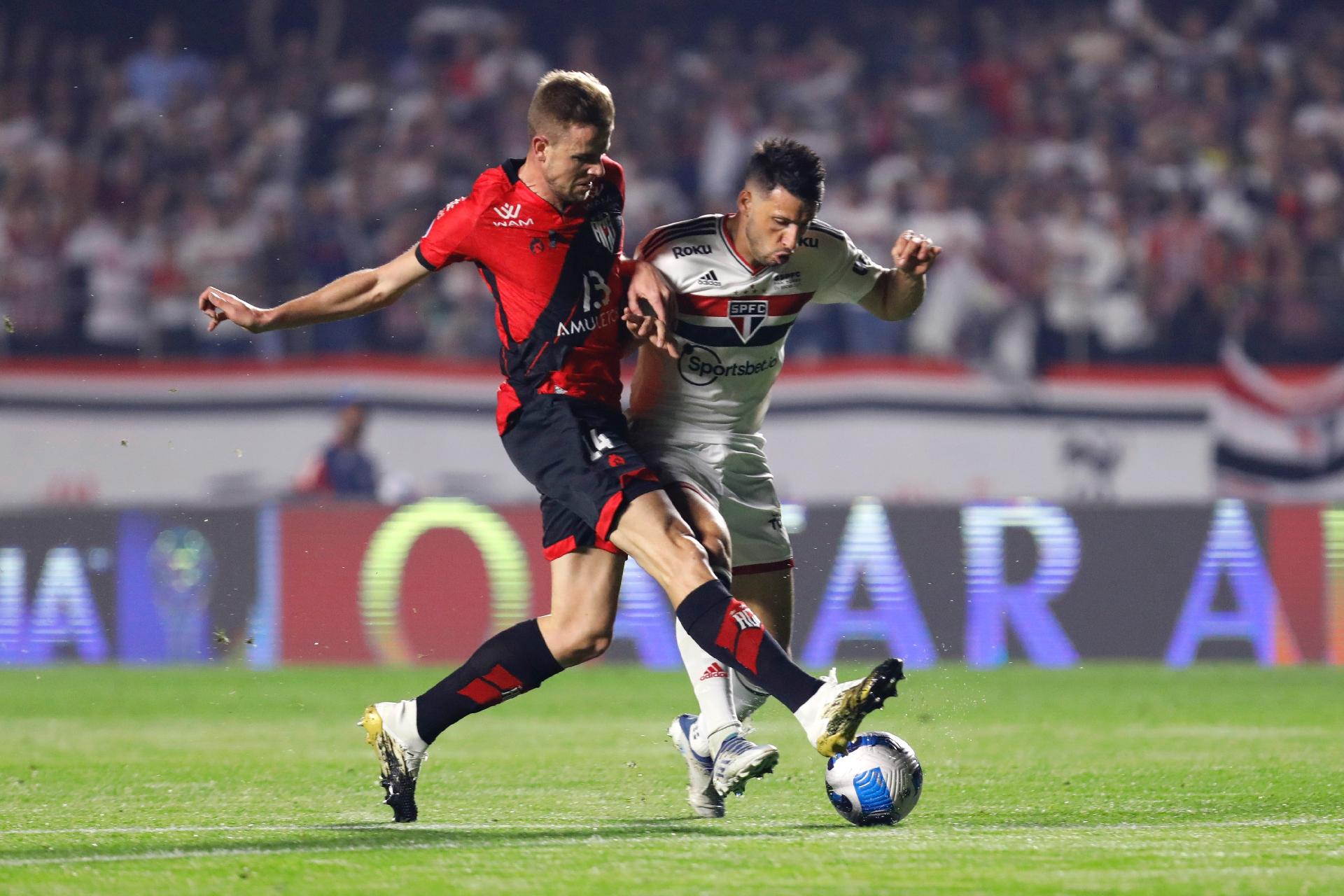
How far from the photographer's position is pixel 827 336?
1292 cm

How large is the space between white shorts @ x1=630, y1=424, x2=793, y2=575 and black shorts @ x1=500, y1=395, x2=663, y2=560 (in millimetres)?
265

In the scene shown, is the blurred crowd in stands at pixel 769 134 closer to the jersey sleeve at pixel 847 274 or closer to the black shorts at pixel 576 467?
the jersey sleeve at pixel 847 274

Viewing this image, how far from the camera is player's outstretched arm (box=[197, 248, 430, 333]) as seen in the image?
214 inches

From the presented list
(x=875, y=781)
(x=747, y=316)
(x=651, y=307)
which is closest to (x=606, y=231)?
(x=651, y=307)

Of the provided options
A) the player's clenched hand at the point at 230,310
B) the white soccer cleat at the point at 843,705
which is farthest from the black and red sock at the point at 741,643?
the player's clenched hand at the point at 230,310

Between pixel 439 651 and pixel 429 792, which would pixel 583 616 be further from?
pixel 439 651

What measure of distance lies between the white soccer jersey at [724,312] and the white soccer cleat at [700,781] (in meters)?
0.93

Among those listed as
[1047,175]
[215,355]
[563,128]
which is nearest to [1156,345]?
[1047,175]

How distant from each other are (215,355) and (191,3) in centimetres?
570

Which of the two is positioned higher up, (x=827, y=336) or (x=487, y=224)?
(x=487, y=224)

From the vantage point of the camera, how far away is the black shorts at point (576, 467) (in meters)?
5.27

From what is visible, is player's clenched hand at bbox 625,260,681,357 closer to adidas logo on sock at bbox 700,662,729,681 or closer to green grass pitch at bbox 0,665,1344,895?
adidas logo on sock at bbox 700,662,729,681

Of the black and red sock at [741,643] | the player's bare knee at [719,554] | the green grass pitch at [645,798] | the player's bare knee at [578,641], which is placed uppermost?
the player's bare knee at [719,554]

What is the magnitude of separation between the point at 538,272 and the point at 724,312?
2.00 ft
